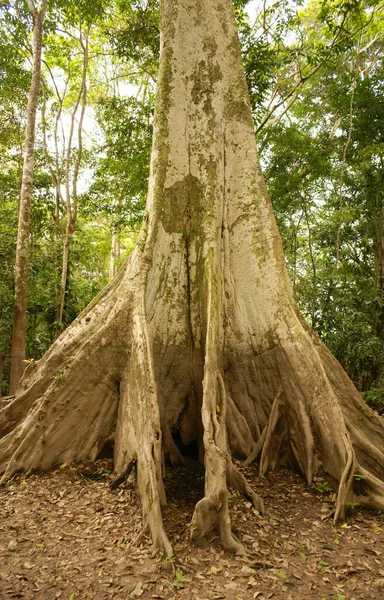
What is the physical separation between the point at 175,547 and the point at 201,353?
1899mm

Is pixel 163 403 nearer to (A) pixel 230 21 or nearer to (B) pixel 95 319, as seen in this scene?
(B) pixel 95 319

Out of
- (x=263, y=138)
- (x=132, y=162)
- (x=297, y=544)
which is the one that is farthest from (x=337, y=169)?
(x=297, y=544)

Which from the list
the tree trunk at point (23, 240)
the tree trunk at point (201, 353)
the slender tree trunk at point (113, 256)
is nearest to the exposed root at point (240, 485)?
the tree trunk at point (201, 353)

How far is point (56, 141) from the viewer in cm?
1150

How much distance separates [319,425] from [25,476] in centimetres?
278

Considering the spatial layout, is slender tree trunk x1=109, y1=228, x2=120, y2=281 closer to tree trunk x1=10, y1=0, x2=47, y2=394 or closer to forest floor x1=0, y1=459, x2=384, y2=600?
tree trunk x1=10, y1=0, x2=47, y2=394

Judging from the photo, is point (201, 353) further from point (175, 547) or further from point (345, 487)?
point (175, 547)

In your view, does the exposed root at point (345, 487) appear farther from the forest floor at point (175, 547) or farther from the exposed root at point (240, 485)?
the exposed root at point (240, 485)

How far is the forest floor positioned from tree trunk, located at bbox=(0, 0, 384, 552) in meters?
0.21

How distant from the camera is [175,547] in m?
2.64

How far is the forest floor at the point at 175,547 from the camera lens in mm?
2271

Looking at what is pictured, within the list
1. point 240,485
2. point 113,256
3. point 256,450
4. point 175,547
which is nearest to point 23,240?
point 256,450

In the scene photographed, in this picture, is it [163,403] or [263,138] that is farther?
[263,138]

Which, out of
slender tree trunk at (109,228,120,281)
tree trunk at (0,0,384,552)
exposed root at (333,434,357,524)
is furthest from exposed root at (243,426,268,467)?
slender tree trunk at (109,228,120,281)
